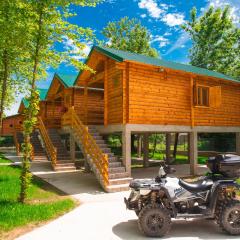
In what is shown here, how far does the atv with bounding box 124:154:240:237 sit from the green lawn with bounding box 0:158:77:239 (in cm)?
279

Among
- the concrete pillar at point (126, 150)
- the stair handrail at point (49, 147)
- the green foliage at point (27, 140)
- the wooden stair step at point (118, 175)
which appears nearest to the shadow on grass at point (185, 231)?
the green foliage at point (27, 140)

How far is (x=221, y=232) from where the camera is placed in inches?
281

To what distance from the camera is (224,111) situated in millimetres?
19797

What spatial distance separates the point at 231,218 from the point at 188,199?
1.03 meters

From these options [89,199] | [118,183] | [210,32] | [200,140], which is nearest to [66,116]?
[118,183]

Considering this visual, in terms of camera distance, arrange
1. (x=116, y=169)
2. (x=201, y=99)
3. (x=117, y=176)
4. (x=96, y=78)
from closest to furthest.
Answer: (x=117, y=176) → (x=116, y=169) → (x=96, y=78) → (x=201, y=99)

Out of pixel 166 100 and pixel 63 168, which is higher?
pixel 166 100

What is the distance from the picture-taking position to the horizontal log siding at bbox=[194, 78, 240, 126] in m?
18.3

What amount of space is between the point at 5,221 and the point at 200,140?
30152mm

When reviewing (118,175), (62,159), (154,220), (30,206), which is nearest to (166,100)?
(118,175)

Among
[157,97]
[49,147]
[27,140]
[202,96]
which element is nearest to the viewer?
[27,140]

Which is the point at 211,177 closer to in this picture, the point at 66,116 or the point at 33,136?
the point at 66,116

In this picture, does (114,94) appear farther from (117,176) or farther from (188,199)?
(188,199)

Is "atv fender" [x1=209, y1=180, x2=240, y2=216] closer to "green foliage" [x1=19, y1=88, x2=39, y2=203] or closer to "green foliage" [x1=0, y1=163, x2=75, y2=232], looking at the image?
"green foliage" [x1=0, y1=163, x2=75, y2=232]
